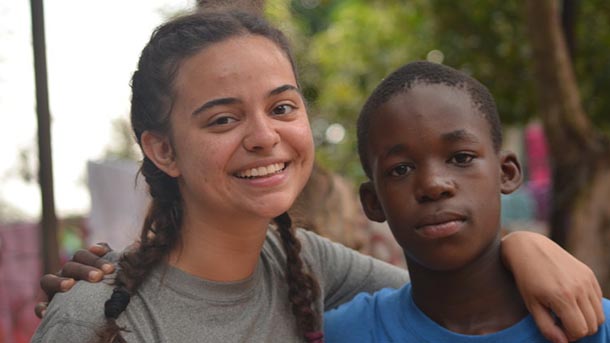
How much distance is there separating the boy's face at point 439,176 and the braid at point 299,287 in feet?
1.16

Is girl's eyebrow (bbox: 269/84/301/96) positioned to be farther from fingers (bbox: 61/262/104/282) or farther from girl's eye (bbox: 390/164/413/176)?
fingers (bbox: 61/262/104/282)

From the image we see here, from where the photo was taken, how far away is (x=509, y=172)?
2.05 meters

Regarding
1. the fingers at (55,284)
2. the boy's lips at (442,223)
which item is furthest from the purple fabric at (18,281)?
the boy's lips at (442,223)

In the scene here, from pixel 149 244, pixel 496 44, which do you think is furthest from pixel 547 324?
pixel 496 44

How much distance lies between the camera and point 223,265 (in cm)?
207

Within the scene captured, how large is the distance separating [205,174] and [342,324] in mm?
591

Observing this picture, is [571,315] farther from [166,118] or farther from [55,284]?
[55,284]

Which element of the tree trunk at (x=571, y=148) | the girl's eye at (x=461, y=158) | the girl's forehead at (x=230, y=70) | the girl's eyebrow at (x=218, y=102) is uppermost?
the girl's forehead at (x=230, y=70)

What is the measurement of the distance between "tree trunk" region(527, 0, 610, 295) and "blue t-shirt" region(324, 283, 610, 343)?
12.4 feet

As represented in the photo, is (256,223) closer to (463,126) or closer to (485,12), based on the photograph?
(463,126)

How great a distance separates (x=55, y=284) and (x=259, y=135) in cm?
65

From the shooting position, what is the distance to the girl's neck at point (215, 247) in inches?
80.7

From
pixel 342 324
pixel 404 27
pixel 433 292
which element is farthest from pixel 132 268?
pixel 404 27

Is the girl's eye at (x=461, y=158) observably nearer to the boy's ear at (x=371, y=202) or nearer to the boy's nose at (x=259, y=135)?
the boy's ear at (x=371, y=202)
